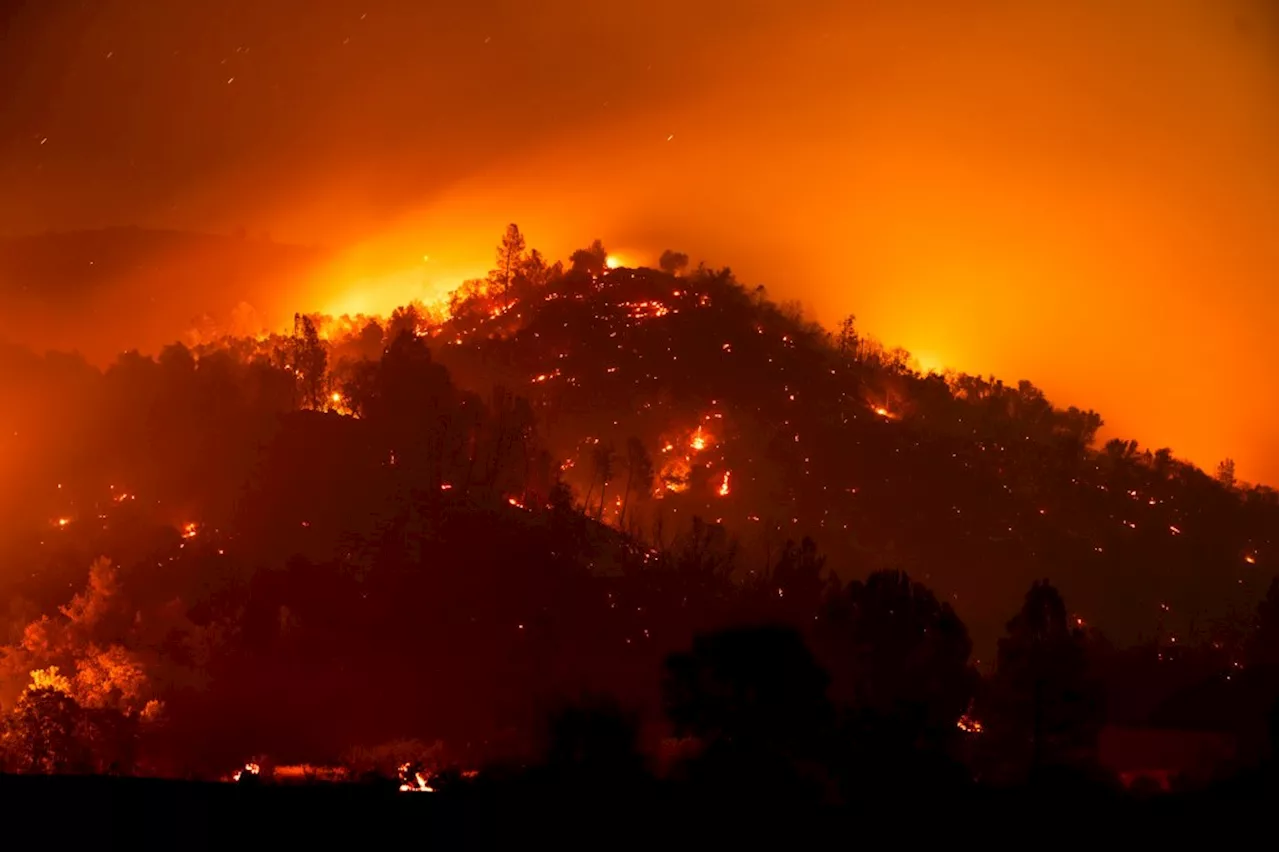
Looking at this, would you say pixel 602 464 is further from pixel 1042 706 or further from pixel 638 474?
pixel 1042 706

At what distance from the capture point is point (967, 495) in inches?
4264

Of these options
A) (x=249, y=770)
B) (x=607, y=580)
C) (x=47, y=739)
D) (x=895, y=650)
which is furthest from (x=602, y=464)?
(x=895, y=650)

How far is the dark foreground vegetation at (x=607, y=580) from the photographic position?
24.4 m

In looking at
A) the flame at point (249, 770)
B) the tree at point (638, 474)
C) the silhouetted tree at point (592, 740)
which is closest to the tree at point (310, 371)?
the tree at point (638, 474)

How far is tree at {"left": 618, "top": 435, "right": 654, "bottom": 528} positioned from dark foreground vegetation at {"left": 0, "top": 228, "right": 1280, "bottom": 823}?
15.4 inches

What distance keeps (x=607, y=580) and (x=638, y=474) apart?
101 ft

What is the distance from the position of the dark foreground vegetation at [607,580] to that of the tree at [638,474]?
391mm

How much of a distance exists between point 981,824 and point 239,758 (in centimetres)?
3252

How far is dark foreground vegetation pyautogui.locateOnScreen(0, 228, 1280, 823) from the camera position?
24422 millimetres

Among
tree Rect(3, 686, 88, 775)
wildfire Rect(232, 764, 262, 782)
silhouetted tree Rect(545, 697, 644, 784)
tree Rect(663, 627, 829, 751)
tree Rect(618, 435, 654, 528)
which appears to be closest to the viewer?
silhouetted tree Rect(545, 697, 644, 784)

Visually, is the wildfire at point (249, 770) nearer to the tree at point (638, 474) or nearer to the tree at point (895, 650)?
the tree at point (895, 650)

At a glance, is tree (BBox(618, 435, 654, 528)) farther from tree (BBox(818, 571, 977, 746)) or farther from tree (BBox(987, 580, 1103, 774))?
tree (BBox(987, 580, 1103, 774))

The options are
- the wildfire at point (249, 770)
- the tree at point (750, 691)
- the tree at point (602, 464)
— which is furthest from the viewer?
the tree at point (602, 464)

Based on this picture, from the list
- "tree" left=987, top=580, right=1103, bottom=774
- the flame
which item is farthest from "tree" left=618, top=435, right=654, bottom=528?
"tree" left=987, top=580, right=1103, bottom=774
